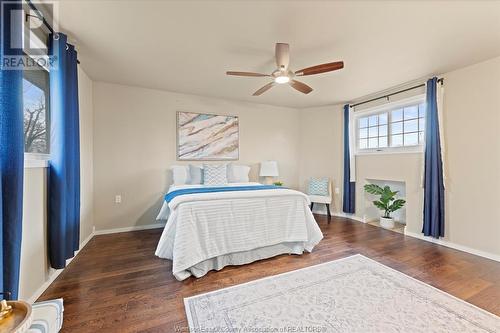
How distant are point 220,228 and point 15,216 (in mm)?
1531

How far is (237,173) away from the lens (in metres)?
4.08

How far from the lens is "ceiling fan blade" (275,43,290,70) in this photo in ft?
6.81

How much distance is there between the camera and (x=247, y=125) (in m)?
4.52

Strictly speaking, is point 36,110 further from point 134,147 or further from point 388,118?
point 388,118

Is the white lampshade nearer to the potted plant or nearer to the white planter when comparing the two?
the potted plant

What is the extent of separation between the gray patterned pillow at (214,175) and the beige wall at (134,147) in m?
0.72

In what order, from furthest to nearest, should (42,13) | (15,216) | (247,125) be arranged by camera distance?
1. (247,125)
2. (42,13)
3. (15,216)

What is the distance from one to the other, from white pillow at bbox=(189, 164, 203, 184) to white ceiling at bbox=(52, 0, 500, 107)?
1.47m

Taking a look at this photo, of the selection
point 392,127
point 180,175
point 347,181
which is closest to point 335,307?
point 180,175

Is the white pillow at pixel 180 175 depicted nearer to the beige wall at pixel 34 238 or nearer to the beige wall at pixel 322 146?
the beige wall at pixel 34 238

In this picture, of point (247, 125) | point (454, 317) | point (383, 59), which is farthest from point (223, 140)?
point (454, 317)

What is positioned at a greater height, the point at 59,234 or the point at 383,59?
the point at 383,59

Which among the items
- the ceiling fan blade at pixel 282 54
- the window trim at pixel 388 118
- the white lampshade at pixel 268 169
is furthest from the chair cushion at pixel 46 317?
the window trim at pixel 388 118

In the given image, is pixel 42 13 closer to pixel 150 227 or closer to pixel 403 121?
pixel 150 227
